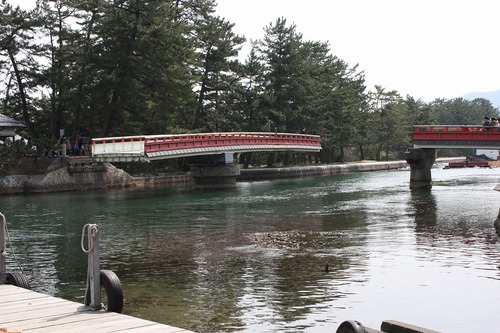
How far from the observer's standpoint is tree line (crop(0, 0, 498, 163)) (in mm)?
58312

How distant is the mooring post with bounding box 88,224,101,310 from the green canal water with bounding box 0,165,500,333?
2614mm

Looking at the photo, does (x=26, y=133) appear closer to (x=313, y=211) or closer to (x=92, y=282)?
(x=313, y=211)

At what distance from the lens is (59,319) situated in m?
8.85

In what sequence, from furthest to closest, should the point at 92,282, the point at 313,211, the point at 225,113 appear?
the point at 225,113 → the point at 313,211 → the point at 92,282

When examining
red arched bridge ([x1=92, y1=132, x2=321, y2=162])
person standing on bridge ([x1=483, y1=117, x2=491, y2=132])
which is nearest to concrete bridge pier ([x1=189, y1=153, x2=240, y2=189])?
red arched bridge ([x1=92, y1=132, x2=321, y2=162])

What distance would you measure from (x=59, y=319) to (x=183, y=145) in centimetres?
4217

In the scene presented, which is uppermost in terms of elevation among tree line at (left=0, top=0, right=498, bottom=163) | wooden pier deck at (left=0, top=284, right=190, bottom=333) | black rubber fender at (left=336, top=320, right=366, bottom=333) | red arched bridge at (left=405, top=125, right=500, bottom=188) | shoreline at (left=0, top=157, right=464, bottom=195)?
tree line at (left=0, top=0, right=498, bottom=163)

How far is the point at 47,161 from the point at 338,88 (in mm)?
55347

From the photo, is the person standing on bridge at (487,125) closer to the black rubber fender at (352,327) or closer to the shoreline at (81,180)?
the shoreline at (81,180)

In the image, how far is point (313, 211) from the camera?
110 feet

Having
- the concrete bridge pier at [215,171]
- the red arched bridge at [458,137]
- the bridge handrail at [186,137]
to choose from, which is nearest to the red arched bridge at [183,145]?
the bridge handrail at [186,137]

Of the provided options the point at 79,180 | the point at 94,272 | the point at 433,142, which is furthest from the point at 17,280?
the point at 79,180

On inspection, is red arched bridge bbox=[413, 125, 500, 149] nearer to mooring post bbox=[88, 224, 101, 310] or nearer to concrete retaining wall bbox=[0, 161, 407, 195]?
concrete retaining wall bbox=[0, 161, 407, 195]

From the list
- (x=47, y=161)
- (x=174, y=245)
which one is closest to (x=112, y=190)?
(x=47, y=161)
